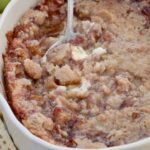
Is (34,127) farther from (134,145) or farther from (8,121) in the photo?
(134,145)

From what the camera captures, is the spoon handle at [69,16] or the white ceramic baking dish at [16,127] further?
the spoon handle at [69,16]

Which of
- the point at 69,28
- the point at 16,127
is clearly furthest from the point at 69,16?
the point at 16,127

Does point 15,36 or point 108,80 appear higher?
point 15,36

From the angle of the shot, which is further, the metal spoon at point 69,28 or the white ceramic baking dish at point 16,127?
the metal spoon at point 69,28

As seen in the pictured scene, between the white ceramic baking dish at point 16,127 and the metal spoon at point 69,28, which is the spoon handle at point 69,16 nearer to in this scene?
the metal spoon at point 69,28

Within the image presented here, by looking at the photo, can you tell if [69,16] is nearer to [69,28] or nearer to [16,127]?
[69,28]

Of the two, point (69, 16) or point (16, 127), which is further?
point (69, 16)

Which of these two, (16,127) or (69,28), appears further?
(69,28)

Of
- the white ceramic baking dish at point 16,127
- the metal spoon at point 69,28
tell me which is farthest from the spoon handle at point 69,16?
the white ceramic baking dish at point 16,127

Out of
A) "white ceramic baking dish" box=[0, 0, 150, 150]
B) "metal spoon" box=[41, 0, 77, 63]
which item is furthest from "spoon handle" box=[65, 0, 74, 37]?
"white ceramic baking dish" box=[0, 0, 150, 150]

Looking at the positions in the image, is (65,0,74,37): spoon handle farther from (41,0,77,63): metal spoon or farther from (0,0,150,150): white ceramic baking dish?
(0,0,150,150): white ceramic baking dish

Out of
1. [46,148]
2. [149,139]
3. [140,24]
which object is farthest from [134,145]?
[140,24]
